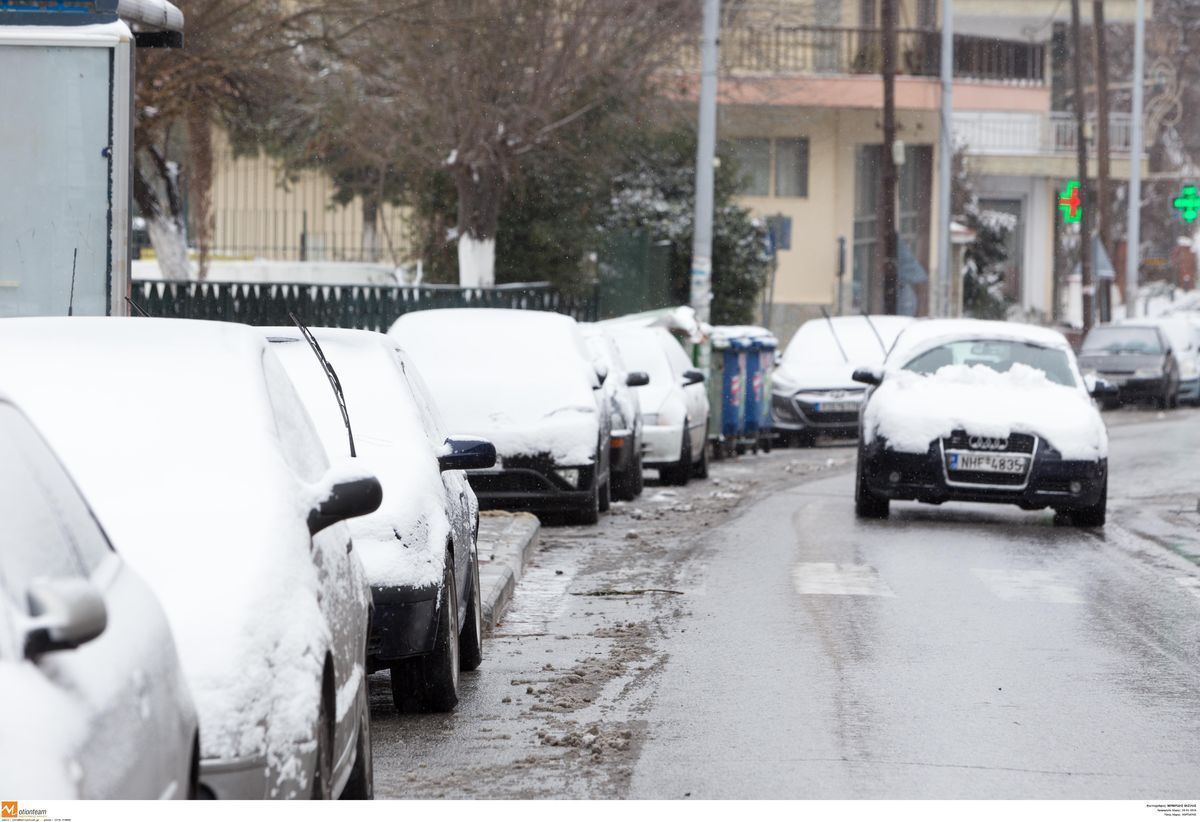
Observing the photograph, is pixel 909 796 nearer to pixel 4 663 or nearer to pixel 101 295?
pixel 4 663

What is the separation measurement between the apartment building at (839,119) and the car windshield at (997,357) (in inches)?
885

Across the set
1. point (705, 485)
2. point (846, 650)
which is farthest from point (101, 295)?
point (705, 485)

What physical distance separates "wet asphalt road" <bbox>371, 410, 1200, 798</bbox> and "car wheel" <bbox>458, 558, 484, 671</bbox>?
100mm

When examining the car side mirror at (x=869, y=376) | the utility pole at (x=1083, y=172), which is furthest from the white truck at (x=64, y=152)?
the utility pole at (x=1083, y=172)

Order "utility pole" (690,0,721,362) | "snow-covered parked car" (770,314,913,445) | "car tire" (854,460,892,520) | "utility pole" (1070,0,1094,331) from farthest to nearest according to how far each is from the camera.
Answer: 1. "utility pole" (1070,0,1094,331)
2. "utility pole" (690,0,721,362)
3. "snow-covered parked car" (770,314,913,445)
4. "car tire" (854,460,892,520)

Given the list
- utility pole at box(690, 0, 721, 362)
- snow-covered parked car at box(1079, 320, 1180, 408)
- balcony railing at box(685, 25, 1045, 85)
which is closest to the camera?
utility pole at box(690, 0, 721, 362)

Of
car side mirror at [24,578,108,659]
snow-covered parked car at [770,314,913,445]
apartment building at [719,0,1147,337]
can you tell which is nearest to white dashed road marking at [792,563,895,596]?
car side mirror at [24,578,108,659]

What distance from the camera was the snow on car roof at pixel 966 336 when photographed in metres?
17.6

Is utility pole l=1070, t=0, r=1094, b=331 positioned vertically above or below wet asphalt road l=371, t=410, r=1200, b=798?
above

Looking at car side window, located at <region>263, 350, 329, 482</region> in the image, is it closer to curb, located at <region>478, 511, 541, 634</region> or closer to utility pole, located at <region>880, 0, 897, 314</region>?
curb, located at <region>478, 511, 541, 634</region>

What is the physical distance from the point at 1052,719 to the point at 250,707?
14.5 ft

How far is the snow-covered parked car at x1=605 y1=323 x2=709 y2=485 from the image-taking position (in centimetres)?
2070

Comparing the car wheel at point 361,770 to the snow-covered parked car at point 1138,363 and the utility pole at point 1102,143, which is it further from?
the utility pole at point 1102,143

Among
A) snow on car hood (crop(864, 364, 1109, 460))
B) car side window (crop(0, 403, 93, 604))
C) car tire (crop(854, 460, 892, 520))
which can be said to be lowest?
car tire (crop(854, 460, 892, 520))
